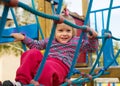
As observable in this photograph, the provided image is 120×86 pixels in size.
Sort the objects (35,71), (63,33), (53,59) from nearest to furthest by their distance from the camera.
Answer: (35,71) → (53,59) → (63,33)

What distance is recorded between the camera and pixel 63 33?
1.25 m

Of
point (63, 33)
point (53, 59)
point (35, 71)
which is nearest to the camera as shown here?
A: point (35, 71)

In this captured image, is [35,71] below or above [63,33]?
below

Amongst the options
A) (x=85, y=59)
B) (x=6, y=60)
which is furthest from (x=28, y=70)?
(x=6, y=60)

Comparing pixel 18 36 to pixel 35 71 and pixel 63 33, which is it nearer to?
pixel 63 33

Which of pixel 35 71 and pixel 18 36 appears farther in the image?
pixel 18 36

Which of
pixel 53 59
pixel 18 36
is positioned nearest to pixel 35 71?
pixel 53 59

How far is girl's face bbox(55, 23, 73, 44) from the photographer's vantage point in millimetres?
1236

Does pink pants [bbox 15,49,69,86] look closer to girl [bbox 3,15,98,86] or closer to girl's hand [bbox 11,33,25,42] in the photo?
girl [bbox 3,15,98,86]

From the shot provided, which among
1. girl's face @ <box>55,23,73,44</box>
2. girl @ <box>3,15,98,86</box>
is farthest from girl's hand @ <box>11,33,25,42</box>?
girl's face @ <box>55,23,73,44</box>

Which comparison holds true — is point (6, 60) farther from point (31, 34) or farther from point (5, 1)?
point (5, 1)

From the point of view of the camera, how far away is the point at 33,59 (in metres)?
0.94

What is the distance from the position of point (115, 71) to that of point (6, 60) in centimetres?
545

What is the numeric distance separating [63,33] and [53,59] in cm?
18
